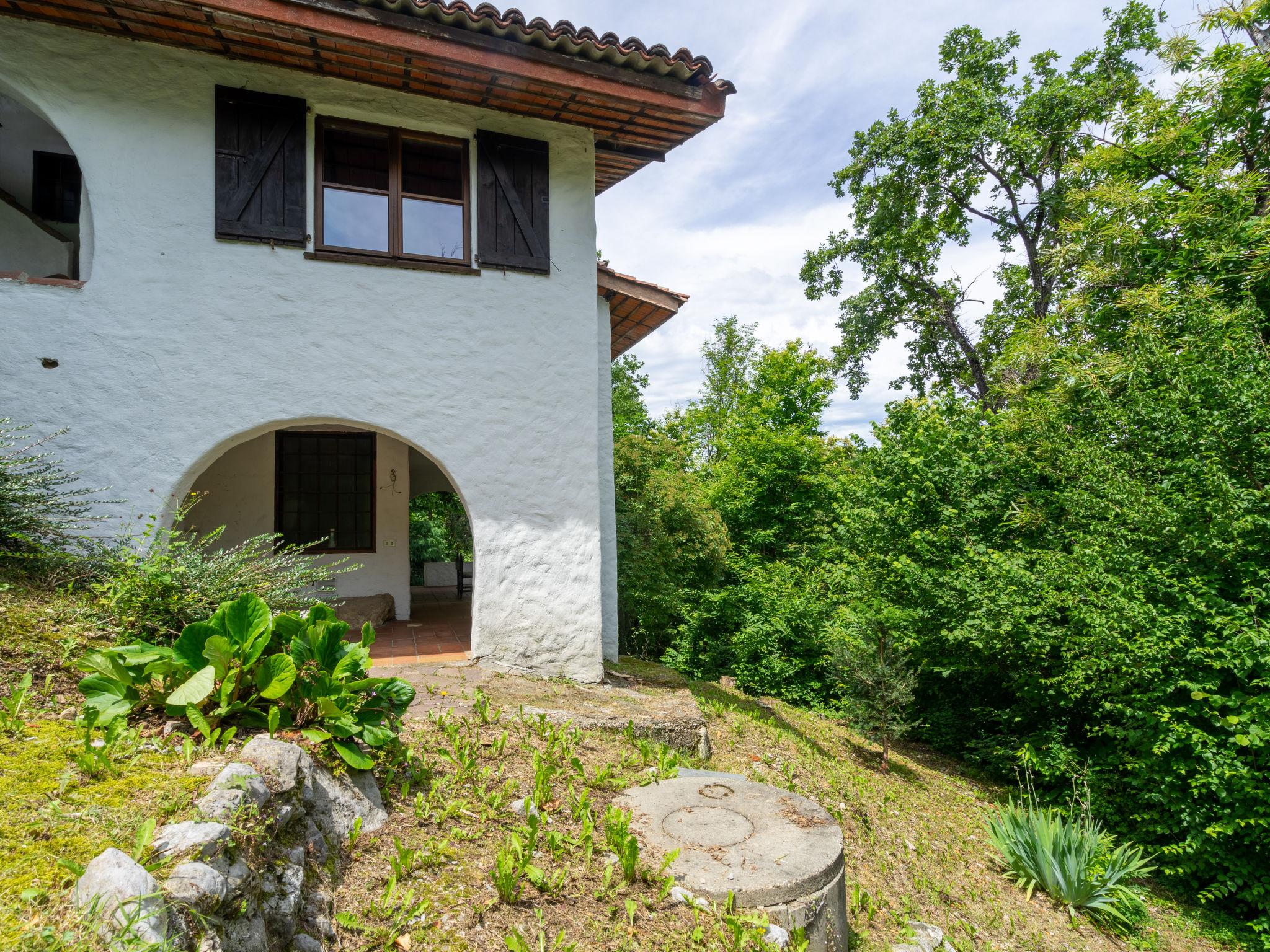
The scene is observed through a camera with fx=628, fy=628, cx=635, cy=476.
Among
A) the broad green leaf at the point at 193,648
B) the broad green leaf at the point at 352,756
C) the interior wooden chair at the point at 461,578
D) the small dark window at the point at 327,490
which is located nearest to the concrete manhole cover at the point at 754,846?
the broad green leaf at the point at 352,756

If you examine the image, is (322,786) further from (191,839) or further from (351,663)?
(191,839)

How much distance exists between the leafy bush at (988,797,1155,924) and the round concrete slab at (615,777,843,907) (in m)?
3.22

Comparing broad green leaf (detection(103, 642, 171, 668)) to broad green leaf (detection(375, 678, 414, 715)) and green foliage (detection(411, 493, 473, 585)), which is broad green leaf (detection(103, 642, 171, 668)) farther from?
green foliage (detection(411, 493, 473, 585))

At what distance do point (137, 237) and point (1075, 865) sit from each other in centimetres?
973

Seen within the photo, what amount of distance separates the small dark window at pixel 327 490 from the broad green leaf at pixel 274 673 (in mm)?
5561

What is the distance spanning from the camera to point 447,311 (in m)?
6.14

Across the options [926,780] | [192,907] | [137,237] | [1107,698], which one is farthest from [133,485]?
[1107,698]

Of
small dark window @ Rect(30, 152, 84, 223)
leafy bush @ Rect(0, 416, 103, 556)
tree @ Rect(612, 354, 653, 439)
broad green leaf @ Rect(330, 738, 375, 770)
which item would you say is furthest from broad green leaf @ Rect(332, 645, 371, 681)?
tree @ Rect(612, 354, 653, 439)

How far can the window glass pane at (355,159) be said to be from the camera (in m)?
6.02

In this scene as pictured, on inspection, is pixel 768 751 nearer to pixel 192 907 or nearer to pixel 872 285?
pixel 192 907

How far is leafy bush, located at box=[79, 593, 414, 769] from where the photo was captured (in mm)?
2846

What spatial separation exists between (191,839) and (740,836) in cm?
260

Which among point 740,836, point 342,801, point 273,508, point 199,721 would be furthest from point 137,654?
point 273,508

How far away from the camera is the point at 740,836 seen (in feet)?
11.4
